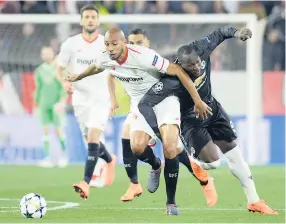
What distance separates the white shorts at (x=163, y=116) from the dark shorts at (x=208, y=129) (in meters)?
0.38

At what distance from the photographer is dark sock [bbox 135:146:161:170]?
36.5ft

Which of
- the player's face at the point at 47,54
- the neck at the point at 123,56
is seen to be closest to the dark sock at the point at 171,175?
the neck at the point at 123,56

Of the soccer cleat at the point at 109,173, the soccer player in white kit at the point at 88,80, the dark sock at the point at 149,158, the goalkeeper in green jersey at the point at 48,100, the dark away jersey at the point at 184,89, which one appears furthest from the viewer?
the goalkeeper in green jersey at the point at 48,100

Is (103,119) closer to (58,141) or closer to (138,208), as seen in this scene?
(138,208)

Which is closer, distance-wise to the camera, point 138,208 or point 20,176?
point 138,208

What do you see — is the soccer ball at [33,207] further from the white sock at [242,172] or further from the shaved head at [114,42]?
the white sock at [242,172]

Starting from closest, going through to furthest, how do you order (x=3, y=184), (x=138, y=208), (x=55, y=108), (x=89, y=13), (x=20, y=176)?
1. (x=138, y=208)
2. (x=89, y=13)
3. (x=3, y=184)
4. (x=20, y=176)
5. (x=55, y=108)

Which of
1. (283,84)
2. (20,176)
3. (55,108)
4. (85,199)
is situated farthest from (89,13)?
(283,84)

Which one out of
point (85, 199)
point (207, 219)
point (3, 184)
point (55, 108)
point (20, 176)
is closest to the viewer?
point (207, 219)

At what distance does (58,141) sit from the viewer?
19.2 m

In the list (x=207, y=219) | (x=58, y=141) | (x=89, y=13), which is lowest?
(x=207, y=219)

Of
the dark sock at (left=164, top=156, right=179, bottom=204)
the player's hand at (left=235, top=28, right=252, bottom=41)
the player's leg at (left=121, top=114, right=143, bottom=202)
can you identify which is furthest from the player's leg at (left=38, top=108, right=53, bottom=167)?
the player's hand at (left=235, top=28, right=252, bottom=41)

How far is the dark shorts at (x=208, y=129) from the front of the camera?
1073 centimetres

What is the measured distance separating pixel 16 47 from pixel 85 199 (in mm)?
7281
